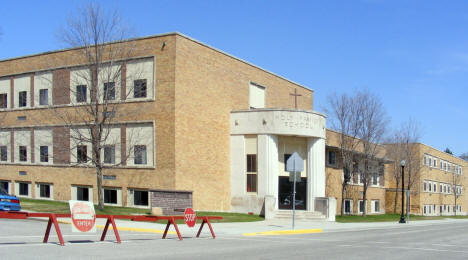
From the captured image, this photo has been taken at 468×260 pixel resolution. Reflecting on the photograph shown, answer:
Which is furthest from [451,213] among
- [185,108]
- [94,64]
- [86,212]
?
[86,212]

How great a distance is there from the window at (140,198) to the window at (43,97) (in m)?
9.37

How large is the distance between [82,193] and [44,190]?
344cm

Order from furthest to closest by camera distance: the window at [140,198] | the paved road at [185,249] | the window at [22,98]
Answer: the window at [22,98] < the window at [140,198] < the paved road at [185,249]

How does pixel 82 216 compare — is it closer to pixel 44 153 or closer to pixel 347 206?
pixel 44 153

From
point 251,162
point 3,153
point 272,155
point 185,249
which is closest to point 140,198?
point 251,162

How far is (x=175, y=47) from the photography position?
29.0 m

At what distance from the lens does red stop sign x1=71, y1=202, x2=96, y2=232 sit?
41.4 ft

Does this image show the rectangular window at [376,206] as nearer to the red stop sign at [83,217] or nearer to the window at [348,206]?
the window at [348,206]

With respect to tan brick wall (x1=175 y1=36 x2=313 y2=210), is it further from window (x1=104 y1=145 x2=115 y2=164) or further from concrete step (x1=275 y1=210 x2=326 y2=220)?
window (x1=104 y1=145 x2=115 y2=164)

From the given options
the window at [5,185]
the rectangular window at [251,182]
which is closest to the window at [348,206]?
the rectangular window at [251,182]

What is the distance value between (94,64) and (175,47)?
15.7 feet

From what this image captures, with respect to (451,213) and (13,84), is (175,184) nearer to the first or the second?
(13,84)

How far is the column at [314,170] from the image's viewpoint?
111ft

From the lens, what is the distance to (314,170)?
33.9 m
